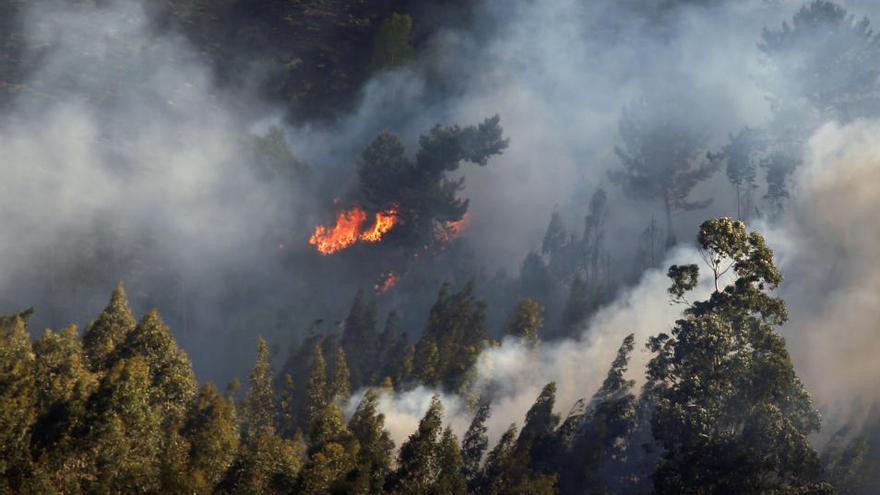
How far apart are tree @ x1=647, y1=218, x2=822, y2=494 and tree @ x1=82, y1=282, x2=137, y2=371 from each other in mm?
27311

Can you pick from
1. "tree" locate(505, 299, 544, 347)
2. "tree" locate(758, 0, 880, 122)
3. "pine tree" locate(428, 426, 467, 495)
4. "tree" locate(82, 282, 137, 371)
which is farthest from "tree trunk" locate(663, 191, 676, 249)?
"tree" locate(82, 282, 137, 371)

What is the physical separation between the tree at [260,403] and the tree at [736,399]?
113 feet

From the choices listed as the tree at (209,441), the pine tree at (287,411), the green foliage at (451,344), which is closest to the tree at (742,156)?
the green foliage at (451,344)

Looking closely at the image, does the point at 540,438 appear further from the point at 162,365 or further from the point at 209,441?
the point at 162,365

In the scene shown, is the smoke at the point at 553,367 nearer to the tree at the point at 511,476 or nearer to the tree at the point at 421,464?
the tree at the point at 511,476

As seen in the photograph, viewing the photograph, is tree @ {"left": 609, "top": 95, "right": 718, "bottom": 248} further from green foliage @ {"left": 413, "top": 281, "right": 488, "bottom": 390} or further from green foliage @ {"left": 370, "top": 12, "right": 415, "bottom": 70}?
green foliage @ {"left": 370, "top": 12, "right": 415, "bottom": 70}

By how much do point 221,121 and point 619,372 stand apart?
8458cm

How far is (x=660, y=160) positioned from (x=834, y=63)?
20.8 metres

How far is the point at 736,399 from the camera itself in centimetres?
4344

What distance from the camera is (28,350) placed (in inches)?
1807

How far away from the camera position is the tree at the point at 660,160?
107062mm

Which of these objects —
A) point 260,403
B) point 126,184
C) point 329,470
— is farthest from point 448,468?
point 126,184

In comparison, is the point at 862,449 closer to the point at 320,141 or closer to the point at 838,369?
the point at 838,369

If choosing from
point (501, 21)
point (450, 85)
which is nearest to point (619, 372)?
point (450, 85)
